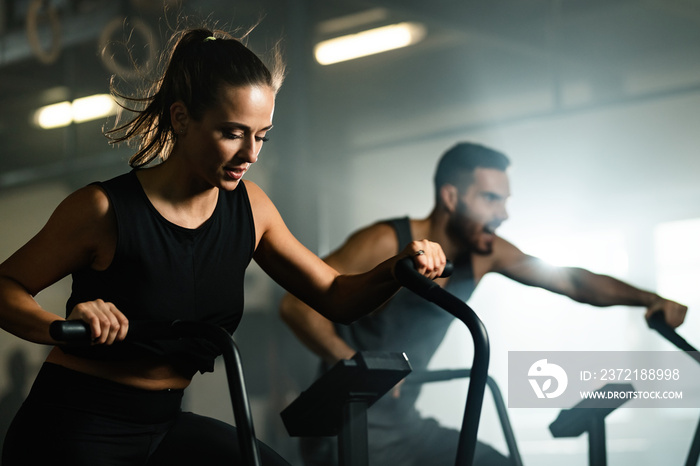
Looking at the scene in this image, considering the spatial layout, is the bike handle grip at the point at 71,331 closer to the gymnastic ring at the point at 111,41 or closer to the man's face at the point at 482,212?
the man's face at the point at 482,212

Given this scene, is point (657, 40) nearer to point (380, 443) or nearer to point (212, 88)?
point (380, 443)

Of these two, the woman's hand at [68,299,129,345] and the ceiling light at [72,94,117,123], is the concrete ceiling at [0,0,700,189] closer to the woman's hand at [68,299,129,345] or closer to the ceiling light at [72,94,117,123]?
the ceiling light at [72,94,117,123]

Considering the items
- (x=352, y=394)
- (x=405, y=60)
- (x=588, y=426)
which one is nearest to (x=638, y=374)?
(x=588, y=426)

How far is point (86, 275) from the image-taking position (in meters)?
1.42

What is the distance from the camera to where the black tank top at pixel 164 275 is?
4.54 feet

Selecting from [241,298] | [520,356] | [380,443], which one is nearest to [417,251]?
[241,298]

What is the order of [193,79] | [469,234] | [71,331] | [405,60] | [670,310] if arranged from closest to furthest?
1. [71,331]
2. [193,79]
3. [670,310]
4. [469,234]
5. [405,60]

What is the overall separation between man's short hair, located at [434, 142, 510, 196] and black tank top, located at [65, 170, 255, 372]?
6.42ft

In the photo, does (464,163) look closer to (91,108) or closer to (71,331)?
(91,108)

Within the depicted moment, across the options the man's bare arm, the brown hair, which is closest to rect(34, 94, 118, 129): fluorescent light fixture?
the man's bare arm

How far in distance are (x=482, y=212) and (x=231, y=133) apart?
2015 mm

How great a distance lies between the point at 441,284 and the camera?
9.93 ft

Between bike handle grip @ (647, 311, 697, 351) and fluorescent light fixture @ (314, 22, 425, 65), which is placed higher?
fluorescent light fixture @ (314, 22, 425, 65)

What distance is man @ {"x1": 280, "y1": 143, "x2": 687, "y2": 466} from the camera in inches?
107
